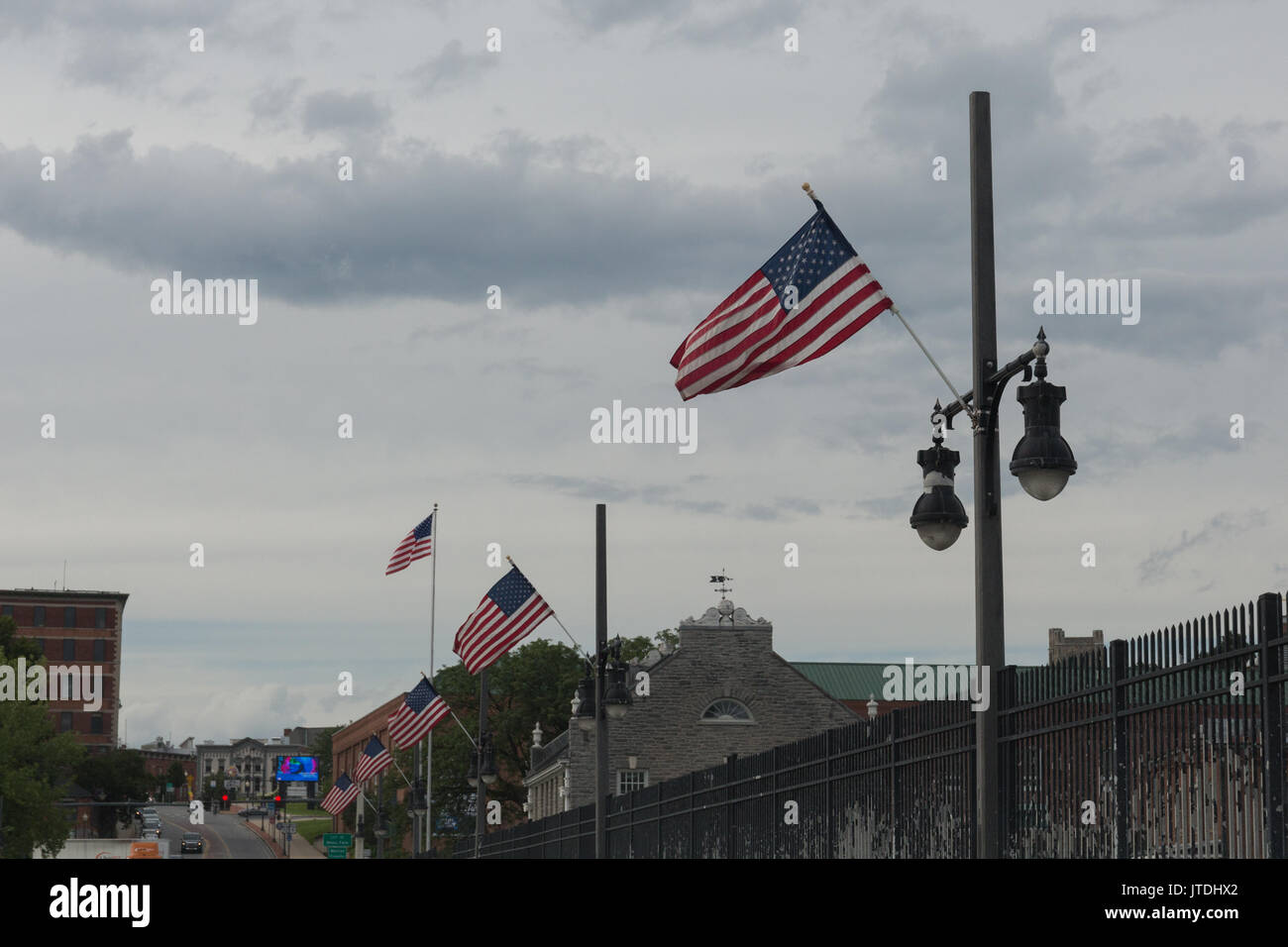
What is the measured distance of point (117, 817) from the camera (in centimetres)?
16512

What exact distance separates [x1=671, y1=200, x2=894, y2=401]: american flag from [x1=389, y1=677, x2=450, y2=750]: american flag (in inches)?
1155

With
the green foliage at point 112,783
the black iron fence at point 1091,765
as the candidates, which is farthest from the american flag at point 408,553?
the green foliage at point 112,783

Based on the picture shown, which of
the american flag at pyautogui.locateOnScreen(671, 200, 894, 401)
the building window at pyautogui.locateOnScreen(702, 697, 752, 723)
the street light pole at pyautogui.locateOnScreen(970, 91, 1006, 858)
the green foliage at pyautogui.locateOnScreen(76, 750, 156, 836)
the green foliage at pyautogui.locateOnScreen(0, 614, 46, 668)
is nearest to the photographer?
the street light pole at pyautogui.locateOnScreen(970, 91, 1006, 858)

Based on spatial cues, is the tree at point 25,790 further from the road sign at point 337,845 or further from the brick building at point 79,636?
the brick building at point 79,636

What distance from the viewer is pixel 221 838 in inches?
6585

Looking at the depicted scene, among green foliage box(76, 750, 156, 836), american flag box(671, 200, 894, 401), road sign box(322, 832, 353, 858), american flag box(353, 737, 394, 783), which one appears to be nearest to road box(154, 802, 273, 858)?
green foliage box(76, 750, 156, 836)

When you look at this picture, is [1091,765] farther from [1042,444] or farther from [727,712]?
[727,712]

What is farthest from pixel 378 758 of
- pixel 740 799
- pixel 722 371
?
pixel 722 371

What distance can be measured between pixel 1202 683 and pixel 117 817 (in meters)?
167

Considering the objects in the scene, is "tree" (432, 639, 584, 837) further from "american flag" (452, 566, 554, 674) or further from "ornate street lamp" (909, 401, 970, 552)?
"ornate street lamp" (909, 401, 970, 552)

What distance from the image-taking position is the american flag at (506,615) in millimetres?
32125

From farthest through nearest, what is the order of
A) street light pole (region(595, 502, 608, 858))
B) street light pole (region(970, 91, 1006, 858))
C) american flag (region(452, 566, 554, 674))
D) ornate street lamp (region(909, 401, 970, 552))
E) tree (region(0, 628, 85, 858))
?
tree (region(0, 628, 85, 858))
american flag (region(452, 566, 554, 674))
street light pole (region(595, 502, 608, 858))
ornate street lamp (region(909, 401, 970, 552))
street light pole (region(970, 91, 1006, 858))

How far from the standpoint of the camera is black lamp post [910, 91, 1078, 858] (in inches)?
449
